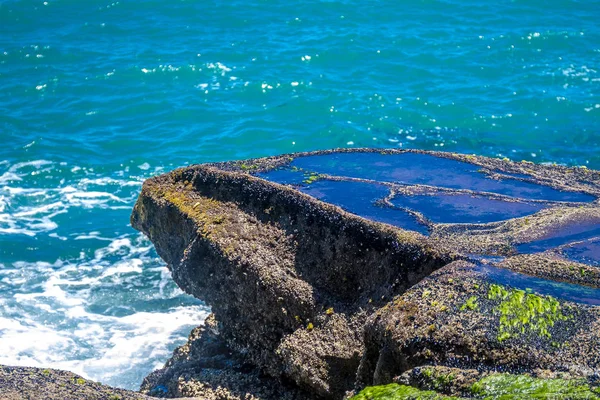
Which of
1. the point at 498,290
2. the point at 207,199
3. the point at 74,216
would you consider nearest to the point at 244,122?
the point at 74,216

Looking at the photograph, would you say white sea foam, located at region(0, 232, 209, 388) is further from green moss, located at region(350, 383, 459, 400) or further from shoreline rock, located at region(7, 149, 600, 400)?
green moss, located at region(350, 383, 459, 400)

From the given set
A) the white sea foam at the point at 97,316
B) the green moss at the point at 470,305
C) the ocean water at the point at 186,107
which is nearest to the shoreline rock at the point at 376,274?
the green moss at the point at 470,305

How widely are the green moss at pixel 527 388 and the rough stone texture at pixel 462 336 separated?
0.26 m

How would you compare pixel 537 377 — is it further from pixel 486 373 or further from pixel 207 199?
pixel 207 199

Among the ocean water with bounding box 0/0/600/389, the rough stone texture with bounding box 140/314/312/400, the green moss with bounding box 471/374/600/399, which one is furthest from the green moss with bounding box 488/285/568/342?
the ocean water with bounding box 0/0/600/389

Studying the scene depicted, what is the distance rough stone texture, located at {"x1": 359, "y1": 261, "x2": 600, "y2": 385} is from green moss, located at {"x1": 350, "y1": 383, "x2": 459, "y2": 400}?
0.40m

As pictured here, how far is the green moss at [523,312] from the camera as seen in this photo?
743cm

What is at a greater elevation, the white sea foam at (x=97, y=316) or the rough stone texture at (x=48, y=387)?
the rough stone texture at (x=48, y=387)

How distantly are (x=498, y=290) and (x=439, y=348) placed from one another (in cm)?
116

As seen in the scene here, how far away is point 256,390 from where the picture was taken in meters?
9.88

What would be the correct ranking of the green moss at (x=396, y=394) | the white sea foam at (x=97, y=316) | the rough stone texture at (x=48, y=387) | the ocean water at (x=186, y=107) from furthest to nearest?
the ocean water at (x=186, y=107) < the white sea foam at (x=97, y=316) < the rough stone texture at (x=48, y=387) < the green moss at (x=396, y=394)

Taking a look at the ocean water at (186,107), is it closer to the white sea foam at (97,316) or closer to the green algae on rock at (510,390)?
the white sea foam at (97,316)

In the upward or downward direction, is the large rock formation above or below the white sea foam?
above

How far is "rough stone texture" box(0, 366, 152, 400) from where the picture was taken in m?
8.52
